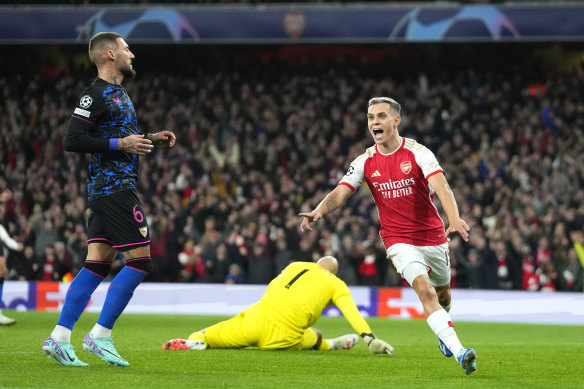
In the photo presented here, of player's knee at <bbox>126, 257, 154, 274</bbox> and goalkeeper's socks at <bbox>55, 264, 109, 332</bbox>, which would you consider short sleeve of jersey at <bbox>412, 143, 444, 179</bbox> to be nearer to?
player's knee at <bbox>126, 257, 154, 274</bbox>

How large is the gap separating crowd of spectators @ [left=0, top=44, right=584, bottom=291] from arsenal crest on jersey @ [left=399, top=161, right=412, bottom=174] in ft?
32.5

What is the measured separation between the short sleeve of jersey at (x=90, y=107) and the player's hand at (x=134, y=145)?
12.1 inches

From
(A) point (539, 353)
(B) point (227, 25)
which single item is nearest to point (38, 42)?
(B) point (227, 25)

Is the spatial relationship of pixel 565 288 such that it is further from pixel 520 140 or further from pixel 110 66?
pixel 110 66

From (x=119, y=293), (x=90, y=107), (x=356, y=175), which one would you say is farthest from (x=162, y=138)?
(x=356, y=175)

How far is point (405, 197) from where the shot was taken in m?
7.89

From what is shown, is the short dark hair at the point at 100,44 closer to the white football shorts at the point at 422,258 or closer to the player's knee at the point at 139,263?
the player's knee at the point at 139,263

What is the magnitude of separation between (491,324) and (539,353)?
596cm

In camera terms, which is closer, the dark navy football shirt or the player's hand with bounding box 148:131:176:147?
the dark navy football shirt

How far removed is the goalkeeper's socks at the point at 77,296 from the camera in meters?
7.10

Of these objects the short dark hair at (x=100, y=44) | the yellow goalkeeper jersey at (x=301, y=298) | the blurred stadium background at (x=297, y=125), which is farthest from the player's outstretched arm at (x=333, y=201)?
the blurred stadium background at (x=297, y=125)

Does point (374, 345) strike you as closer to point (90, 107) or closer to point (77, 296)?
point (77, 296)

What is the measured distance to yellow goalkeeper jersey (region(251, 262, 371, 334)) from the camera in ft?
29.2

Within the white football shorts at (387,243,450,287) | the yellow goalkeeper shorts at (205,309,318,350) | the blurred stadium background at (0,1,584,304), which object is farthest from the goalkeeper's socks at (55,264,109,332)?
the blurred stadium background at (0,1,584,304)
